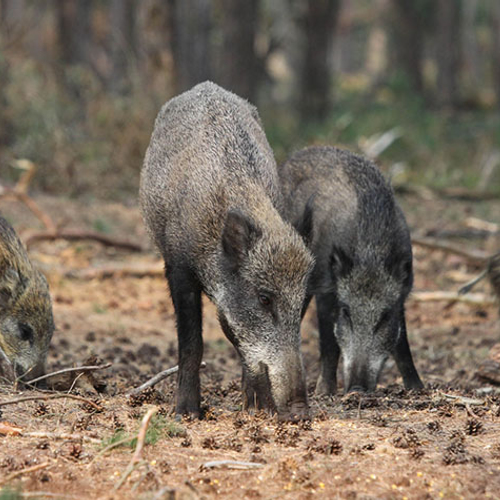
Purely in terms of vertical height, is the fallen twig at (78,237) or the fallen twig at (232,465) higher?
the fallen twig at (78,237)

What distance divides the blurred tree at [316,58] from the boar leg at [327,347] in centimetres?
1558

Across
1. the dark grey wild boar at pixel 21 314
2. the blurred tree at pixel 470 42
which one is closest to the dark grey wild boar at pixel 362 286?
the dark grey wild boar at pixel 21 314

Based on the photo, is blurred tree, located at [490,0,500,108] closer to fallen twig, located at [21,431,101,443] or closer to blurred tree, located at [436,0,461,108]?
blurred tree, located at [436,0,461,108]

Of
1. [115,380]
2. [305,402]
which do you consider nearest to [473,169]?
[115,380]

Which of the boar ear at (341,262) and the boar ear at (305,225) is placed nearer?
the boar ear at (305,225)

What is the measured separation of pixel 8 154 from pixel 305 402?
11.6m

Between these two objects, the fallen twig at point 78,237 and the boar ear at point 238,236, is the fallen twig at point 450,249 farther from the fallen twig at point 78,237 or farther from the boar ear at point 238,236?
the boar ear at point 238,236

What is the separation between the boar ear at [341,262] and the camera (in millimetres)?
6832

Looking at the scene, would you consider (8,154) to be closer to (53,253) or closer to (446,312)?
(53,253)

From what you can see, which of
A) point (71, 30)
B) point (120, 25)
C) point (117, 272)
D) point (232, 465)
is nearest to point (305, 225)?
point (232, 465)

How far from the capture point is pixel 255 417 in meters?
5.03

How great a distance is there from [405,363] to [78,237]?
220 inches

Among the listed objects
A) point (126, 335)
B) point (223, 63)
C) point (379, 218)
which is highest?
point (223, 63)

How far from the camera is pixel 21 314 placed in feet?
22.2
